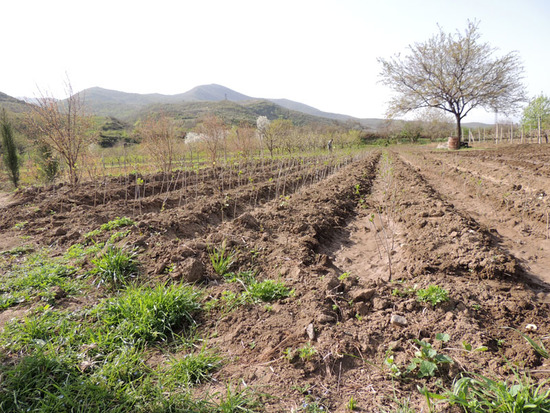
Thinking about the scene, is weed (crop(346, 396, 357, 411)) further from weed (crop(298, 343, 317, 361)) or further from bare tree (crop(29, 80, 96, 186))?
bare tree (crop(29, 80, 96, 186))

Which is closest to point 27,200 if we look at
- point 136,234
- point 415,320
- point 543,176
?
point 136,234

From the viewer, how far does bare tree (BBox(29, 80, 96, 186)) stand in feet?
30.5

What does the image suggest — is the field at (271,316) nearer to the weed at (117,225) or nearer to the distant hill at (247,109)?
the weed at (117,225)

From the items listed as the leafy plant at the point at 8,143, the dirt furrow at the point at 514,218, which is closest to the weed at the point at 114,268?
the dirt furrow at the point at 514,218

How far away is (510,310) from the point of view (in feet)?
8.01

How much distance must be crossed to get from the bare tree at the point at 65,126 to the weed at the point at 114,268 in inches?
299

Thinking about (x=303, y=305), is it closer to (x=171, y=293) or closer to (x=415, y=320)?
(x=415, y=320)

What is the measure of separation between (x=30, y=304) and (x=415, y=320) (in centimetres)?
373

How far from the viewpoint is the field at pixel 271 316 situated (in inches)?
70.1

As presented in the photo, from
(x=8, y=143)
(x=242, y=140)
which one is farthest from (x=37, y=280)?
(x=242, y=140)

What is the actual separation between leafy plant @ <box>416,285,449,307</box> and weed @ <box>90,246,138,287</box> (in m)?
3.08

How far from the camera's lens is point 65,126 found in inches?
378

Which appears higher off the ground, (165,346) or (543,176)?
(543,176)

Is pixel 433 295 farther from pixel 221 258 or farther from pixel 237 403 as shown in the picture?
pixel 221 258
